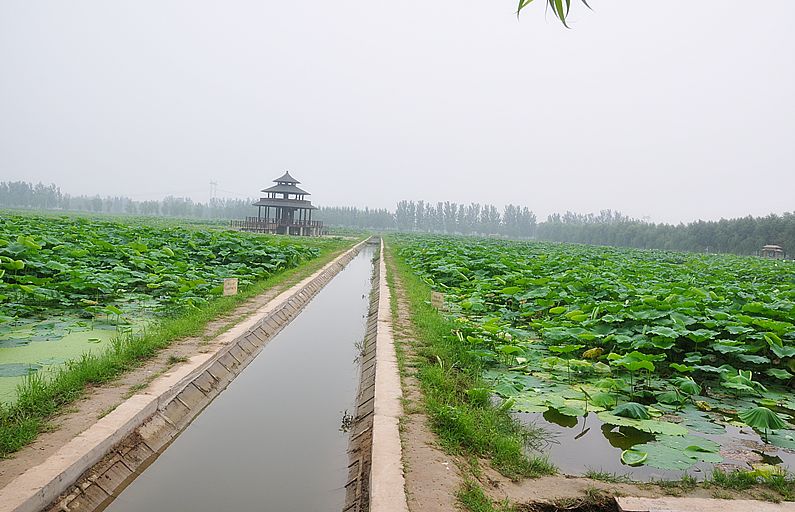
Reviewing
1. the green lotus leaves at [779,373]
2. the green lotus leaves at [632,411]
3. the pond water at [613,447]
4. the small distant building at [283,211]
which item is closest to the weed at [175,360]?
the pond water at [613,447]

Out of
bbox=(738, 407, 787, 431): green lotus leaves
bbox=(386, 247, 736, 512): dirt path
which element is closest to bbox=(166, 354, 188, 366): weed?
bbox=(386, 247, 736, 512): dirt path

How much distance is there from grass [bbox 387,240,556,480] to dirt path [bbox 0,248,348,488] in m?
2.19

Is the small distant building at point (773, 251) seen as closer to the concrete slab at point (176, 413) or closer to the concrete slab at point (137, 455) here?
the concrete slab at point (176, 413)

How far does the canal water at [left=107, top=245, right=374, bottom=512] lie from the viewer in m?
3.22

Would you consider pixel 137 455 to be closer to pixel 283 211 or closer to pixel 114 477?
pixel 114 477

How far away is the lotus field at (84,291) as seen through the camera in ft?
17.2

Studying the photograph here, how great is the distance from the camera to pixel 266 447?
3953 millimetres

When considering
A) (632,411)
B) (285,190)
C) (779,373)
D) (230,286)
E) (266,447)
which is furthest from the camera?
(285,190)

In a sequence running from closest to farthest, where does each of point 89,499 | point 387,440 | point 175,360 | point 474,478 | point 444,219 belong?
point 89,499 < point 474,478 < point 387,440 < point 175,360 < point 444,219

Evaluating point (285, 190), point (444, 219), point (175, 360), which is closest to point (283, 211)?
point (285, 190)

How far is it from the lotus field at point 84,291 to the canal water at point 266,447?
138cm

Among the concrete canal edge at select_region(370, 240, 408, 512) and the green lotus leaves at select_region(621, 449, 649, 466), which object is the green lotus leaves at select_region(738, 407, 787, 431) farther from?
the concrete canal edge at select_region(370, 240, 408, 512)

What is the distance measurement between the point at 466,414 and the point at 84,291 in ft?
21.0

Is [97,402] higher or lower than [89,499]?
higher
